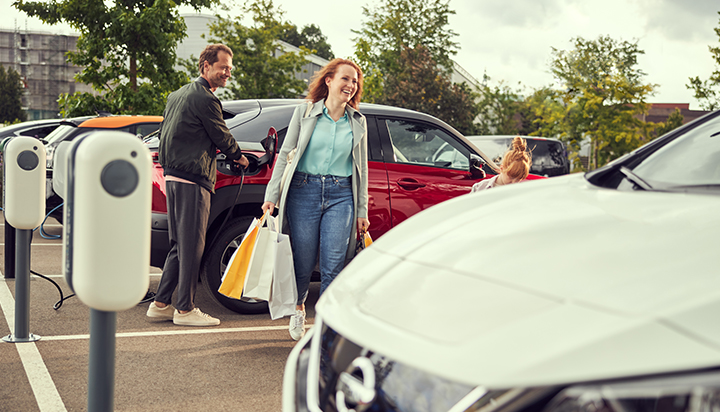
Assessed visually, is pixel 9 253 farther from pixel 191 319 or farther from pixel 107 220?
pixel 107 220

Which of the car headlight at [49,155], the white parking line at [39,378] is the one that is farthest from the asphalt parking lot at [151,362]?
the car headlight at [49,155]

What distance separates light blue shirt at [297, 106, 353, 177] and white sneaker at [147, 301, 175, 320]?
5.53 feet

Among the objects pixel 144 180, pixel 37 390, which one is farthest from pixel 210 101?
pixel 144 180

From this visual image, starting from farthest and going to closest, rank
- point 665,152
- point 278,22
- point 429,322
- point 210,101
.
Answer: point 278,22, point 210,101, point 665,152, point 429,322

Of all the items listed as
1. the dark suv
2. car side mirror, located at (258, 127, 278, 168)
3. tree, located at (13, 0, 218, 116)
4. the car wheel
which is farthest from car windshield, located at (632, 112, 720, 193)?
tree, located at (13, 0, 218, 116)

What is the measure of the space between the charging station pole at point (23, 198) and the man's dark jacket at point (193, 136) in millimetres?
838

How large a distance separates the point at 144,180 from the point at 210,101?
289 centimetres

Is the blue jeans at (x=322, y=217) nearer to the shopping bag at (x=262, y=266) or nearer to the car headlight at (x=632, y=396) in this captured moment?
the shopping bag at (x=262, y=266)

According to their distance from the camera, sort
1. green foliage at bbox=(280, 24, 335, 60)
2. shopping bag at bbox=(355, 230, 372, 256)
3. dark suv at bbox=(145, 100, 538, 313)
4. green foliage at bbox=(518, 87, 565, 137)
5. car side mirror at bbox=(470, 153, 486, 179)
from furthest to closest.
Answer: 1. green foliage at bbox=(280, 24, 335, 60)
2. green foliage at bbox=(518, 87, 565, 137)
3. car side mirror at bbox=(470, 153, 486, 179)
4. dark suv at bbox=(145, 100, 538, 313)
5. shopping bag at bbox=(355, 230, 372, 256)

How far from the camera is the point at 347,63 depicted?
4.23 m

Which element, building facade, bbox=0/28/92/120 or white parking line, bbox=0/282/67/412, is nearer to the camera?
white parking line, bbox=0/282/67/412

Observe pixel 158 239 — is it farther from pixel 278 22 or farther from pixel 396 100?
pixel 396 100

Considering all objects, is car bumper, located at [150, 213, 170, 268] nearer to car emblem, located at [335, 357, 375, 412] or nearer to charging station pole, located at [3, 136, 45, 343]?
charging station pole, located at [3, 136, 45, 343]

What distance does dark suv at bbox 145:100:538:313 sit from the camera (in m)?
4.97
